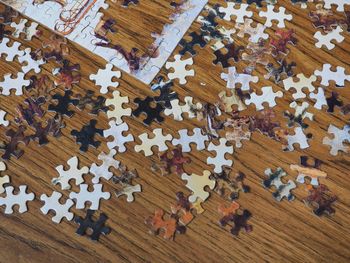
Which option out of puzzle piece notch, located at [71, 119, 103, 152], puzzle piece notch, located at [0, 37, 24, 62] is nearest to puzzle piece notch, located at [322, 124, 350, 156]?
puzzle piece notch, located at [71, 119, 103, 152]

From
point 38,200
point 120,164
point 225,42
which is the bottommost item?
point 38,200

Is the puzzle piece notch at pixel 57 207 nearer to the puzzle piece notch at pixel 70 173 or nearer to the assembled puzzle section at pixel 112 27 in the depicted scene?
the puzzle piece notch at pixel 70 173

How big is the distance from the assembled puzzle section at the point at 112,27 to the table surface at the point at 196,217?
11 cm

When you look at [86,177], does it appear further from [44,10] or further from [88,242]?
[44,10]

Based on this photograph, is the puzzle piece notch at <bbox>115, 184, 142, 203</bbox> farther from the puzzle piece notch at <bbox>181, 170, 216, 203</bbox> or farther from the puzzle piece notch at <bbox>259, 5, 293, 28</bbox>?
the puzzle piece notch at <bbox>259, 5, 293, 28</bbox>

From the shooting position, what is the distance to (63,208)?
3.48ft

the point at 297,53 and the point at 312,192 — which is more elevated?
the point at 297,53

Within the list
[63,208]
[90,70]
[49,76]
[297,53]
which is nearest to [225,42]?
[297,53]

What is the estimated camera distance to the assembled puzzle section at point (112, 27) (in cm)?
121

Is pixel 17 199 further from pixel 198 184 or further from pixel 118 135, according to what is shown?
pixel 198 184

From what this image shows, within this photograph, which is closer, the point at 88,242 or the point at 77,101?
the point at 88,242

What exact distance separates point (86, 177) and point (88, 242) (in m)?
0.16

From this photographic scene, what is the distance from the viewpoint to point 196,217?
1.05 meters

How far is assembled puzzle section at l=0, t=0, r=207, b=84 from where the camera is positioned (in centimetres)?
121
